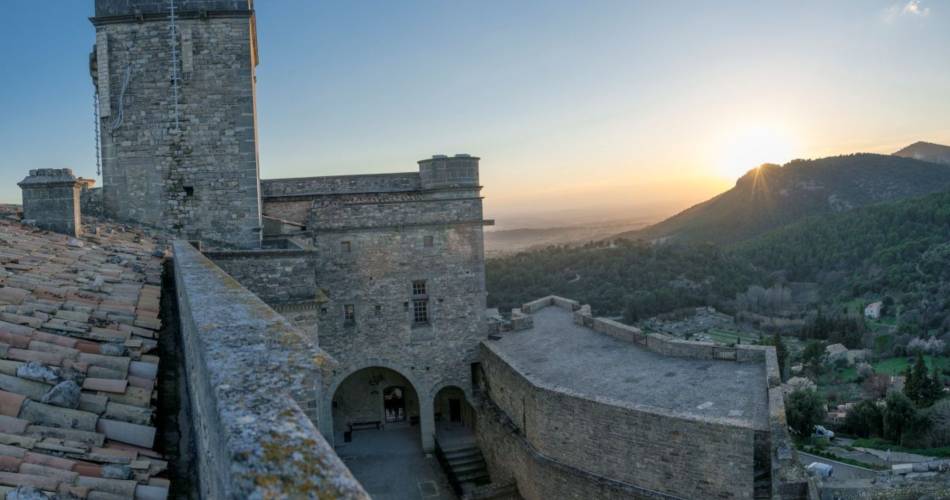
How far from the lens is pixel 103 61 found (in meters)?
16.1

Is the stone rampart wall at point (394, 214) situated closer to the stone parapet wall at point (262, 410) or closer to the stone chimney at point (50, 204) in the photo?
the stone chimney at point (50, 204)

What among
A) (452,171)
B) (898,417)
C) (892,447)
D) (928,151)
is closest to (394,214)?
(452,171)

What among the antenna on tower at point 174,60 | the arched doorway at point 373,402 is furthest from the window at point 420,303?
the antenna on tower at point 174,60

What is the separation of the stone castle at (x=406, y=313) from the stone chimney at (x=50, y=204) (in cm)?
2

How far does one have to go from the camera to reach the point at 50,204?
37.0ft

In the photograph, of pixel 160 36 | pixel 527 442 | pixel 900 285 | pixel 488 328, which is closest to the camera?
pixel 527 442

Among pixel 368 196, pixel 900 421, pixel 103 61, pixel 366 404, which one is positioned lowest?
pixel 900 421

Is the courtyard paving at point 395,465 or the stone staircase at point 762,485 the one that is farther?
the courtyard paving at point 395,465

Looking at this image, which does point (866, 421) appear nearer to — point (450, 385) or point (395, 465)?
point (450, 385)

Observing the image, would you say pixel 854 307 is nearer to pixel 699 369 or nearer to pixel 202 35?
pixel 699 369

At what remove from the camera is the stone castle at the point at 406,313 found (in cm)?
1190

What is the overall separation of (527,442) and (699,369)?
168 inches

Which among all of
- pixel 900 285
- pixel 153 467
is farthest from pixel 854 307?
pixel 153 467

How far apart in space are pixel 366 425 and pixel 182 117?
33.7 ft
